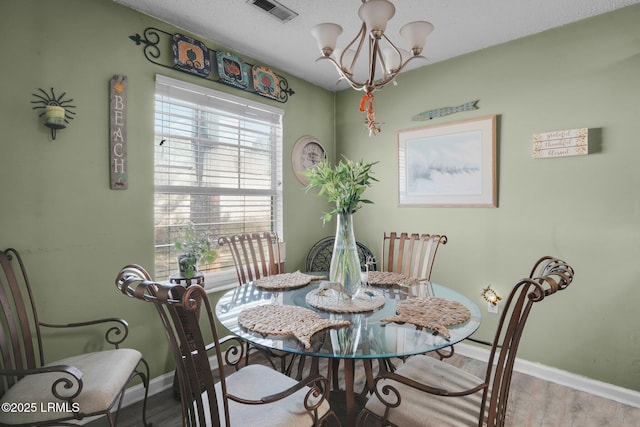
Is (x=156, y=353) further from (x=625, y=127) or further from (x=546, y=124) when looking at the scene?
(x=625, y=127)

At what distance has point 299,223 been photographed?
11.1ft

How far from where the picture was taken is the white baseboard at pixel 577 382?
7.00 feet

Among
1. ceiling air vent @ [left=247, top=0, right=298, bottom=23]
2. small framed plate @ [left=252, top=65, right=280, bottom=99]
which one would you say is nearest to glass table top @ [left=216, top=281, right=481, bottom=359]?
ceiling air vent @ [left=247, top=0, right=298, bottom=23]

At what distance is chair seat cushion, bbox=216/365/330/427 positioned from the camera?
3.96 feet

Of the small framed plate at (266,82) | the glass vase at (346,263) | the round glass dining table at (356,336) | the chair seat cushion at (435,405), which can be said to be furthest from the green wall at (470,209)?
the chair seat cushion at (435,405)

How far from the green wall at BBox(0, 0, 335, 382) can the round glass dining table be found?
91 cm

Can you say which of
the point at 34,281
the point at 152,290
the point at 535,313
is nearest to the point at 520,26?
the point at 535,313

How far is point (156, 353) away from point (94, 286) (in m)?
0.64

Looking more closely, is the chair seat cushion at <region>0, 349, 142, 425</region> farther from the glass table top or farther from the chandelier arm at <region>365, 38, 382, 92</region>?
the chandelier arm at <region>365, 38, 382, 92</region>

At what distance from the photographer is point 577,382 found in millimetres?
2314

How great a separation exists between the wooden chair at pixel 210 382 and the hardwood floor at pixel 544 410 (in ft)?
2.75

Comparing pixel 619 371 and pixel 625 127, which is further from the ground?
pixel 625 127

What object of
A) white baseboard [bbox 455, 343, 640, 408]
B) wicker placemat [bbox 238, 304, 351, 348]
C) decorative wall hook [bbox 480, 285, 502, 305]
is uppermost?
wicker placemat [bbox 238, 304, 351, 348]

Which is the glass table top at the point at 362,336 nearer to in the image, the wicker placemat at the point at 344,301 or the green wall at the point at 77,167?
the wicker placemat at the point at 344,301
